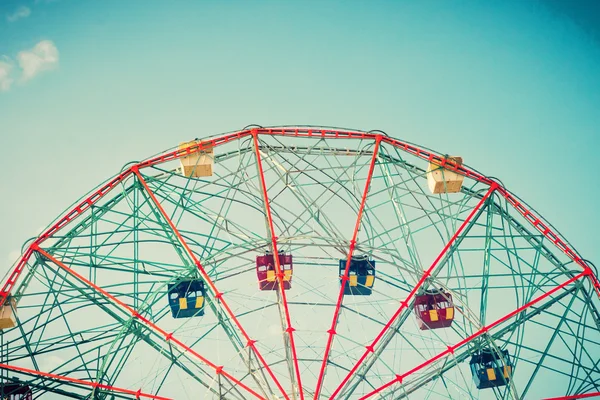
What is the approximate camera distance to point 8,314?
2403 centimetres

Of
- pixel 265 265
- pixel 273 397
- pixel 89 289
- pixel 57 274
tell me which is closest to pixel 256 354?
pixel 273 397

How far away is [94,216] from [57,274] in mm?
2697

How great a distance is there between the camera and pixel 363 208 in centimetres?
2355

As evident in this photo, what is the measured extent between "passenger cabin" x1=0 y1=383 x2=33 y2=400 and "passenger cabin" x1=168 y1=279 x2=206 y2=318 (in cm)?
625

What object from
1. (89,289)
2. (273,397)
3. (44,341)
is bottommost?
(273,397)

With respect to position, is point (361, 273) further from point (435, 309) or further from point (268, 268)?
point (268, 268)

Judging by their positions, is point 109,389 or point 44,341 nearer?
point 109,389

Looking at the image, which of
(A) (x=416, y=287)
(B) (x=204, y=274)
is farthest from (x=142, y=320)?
(A) (x=416, y=287)

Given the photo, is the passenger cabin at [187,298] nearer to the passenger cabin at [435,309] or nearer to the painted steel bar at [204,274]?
the painted steel bar at [204,274]

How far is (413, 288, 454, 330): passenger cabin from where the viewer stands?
84.6 feet

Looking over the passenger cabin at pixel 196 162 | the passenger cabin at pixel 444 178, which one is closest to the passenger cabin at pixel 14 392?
the passenger cabin at pixel 196 162

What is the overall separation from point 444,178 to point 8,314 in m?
18.4

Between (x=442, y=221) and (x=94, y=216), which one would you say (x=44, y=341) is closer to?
(x=94, y=216)

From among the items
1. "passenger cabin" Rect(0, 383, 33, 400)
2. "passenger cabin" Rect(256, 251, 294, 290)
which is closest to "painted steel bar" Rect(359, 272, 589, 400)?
"passenger cabin" Rect(256, 251, 294, 290)
